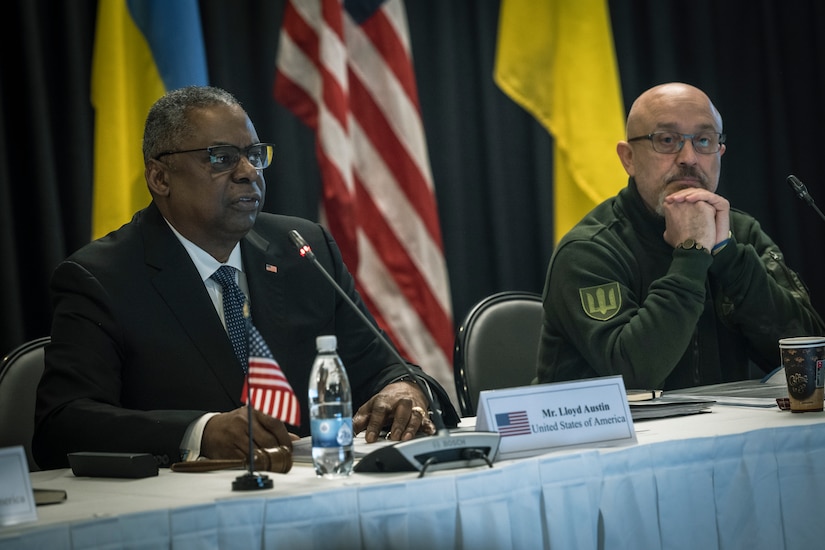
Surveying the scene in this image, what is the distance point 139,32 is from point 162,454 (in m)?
2.09

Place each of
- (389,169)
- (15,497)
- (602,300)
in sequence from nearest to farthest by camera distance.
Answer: (15,497) < (602,300) < (389,169)

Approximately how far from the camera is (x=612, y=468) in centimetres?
181

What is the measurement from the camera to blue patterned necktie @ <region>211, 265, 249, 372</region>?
264 cm

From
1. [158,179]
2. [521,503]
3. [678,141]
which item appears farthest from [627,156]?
[521,503]

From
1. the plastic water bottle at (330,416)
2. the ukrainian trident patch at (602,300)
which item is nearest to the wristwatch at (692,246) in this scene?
the ukrainian trident patch at (602,300)

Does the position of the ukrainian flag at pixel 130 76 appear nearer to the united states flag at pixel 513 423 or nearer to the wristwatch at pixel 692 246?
the wristwatch at pixel 692 246

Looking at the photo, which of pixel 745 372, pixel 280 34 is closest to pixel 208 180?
pixel 280 34

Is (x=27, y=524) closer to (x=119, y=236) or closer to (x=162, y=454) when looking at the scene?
(x=162, y=454)

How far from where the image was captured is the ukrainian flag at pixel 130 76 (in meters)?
3.60

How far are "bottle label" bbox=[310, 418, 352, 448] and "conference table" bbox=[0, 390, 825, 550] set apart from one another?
6 cm

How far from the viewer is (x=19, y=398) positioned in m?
2.73

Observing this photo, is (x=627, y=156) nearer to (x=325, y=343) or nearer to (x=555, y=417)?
(x=555, y=417)

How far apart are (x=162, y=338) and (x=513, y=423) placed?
108 centimetres

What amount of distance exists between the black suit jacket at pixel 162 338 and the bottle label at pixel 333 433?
44 cm
